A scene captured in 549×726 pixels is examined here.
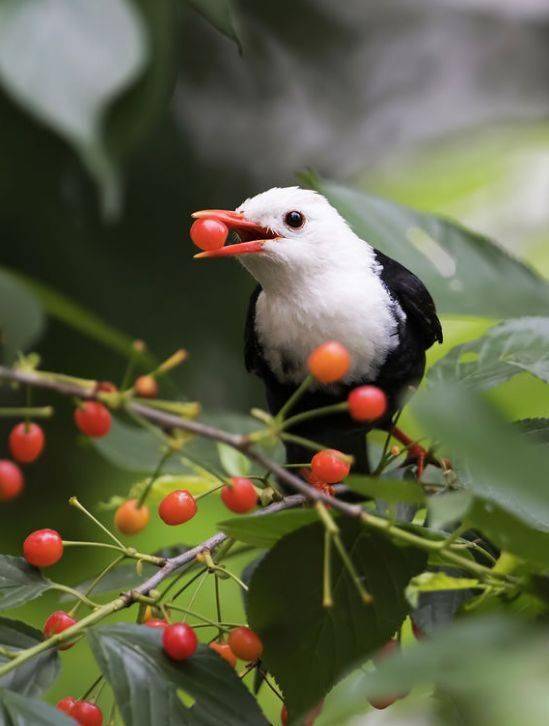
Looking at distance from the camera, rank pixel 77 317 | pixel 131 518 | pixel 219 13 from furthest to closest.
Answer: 1. pixel 131 518
2. pixel 219 13
3. pixel 77 317

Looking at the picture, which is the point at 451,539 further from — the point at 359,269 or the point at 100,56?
the point at 359,269

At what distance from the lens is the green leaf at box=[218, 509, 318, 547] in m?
1.07

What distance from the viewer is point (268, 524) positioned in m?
1.09

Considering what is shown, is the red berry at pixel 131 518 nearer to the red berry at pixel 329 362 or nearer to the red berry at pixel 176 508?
the red berry at pixel 176 508

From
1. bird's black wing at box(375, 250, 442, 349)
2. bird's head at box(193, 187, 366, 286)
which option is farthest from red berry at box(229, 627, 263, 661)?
bird's black wing at box(375, 250, 442, 349)

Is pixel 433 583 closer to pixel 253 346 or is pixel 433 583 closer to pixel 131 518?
pixel 131 518

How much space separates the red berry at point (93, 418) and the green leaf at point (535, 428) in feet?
2.08

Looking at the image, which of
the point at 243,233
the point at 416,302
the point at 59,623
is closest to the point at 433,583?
the point at 59,623

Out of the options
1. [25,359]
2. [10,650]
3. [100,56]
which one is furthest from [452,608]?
[100,56]

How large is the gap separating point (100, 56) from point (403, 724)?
677 mm

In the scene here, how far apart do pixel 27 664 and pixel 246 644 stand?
10.0 inches

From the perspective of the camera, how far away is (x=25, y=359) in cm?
90

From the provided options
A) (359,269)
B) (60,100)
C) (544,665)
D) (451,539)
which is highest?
(60,100)

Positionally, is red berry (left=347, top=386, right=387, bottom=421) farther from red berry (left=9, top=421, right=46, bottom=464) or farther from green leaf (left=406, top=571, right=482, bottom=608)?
red berry (left=9, top=421, right=46, bottom=464)
